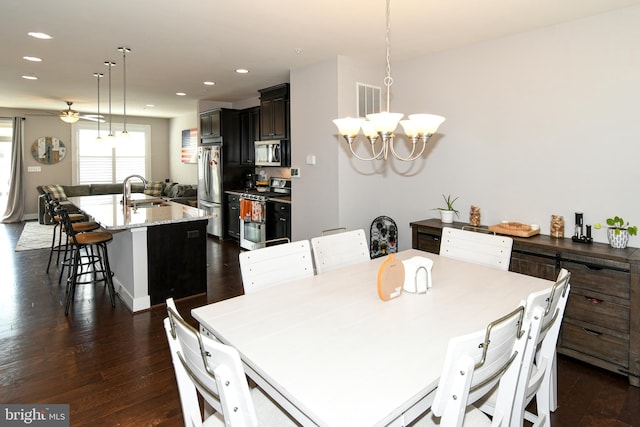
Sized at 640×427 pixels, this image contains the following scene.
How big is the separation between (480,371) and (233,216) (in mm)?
5817

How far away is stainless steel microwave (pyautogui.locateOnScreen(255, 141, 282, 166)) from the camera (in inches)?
228

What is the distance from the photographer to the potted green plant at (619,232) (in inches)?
109

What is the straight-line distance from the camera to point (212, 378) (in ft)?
3.61

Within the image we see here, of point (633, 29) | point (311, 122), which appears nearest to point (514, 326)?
point (633, 29)

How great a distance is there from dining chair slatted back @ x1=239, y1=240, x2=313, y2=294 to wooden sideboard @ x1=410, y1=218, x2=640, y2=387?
6.17 feet

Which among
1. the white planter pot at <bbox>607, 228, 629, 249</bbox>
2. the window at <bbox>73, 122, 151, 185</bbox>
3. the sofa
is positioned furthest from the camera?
the window at <bbox>73, 122, 151, 185</bbox>

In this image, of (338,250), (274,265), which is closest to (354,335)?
(274,265)

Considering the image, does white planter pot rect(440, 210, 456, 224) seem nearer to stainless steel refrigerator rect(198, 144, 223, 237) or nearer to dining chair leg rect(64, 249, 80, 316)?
dining chair leg rect(64, 249, 80, 316)

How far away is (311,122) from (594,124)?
276 cm

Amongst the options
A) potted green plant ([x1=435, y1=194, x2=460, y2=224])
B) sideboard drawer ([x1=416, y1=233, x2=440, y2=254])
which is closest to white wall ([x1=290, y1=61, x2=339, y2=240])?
sideboard drawer ([x1=416, y1=233, x2=440, y2=254])

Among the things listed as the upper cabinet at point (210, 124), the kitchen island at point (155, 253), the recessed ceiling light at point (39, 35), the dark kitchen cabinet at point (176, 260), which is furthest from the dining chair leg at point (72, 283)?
the upper cabinet at point (210, 124)

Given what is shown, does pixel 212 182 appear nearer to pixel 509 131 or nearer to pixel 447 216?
pixel 447 216

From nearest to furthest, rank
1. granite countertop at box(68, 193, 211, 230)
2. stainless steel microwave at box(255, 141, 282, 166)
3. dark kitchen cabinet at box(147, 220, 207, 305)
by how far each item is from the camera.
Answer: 1. granite countertop at box(68, 193, 211, 230)
2. dark kitchen cabinet at box(147, 220, 207, 305)
3. stainless steel microwave at box(255, 141, 282, 166)

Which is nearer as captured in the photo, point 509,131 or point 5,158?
point 509,131
